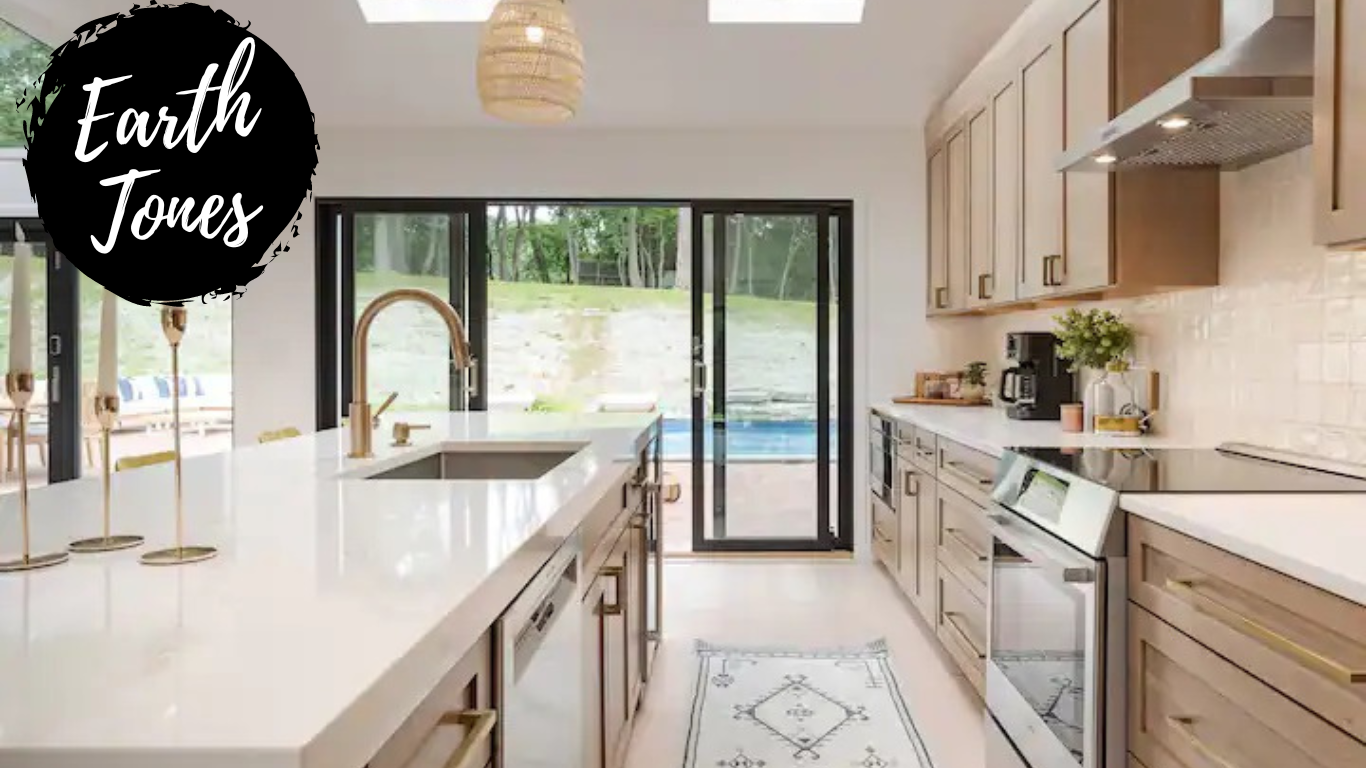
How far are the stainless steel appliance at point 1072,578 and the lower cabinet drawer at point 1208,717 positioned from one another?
5cm

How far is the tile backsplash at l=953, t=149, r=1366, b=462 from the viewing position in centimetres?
216

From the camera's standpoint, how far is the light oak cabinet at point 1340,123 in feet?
5.20

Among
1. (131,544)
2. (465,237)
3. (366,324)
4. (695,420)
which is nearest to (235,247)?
(465,237)

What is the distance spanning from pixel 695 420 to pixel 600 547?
3.28m

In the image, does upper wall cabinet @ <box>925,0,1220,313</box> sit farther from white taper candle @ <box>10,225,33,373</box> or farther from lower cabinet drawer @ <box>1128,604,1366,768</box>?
white taper candle @ <box>10,225,33,373</box>

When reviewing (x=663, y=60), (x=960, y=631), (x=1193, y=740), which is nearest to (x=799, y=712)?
(x=960, y=631)

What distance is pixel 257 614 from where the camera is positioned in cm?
81

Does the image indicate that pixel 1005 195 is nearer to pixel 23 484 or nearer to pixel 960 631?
pixel 960 631

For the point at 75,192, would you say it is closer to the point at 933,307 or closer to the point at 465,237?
the point at 465,237

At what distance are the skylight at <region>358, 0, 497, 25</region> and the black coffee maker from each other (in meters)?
2.82

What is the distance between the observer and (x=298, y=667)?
2.21 ft

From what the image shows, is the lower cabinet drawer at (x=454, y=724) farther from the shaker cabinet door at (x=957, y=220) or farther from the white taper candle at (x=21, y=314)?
the shaker cabinet door at (x=957, y=220)

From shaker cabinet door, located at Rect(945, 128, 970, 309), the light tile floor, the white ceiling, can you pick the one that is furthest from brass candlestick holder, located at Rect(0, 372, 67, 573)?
shaker cabinet door, located at Rect(945, 128, 970, 309)

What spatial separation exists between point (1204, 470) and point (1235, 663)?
0.80 metres
